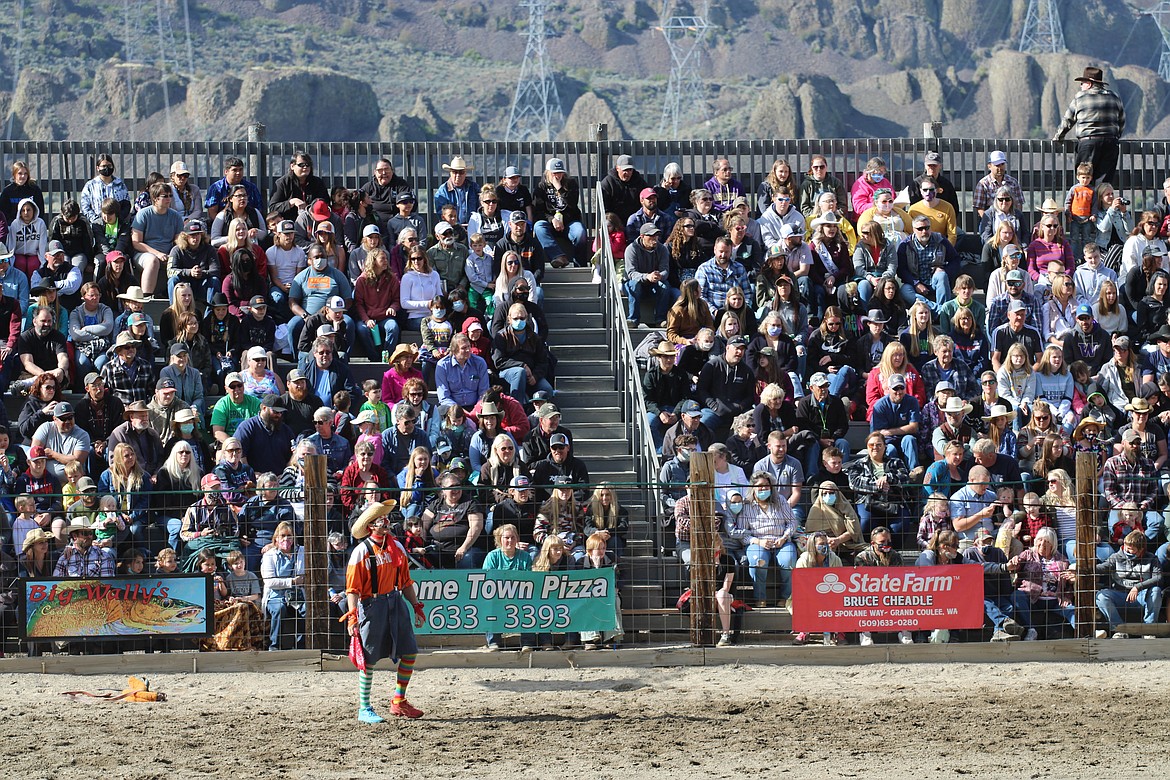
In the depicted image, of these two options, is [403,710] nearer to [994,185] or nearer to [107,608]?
[107,608]

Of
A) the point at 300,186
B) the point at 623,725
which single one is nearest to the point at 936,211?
the point at 300,186

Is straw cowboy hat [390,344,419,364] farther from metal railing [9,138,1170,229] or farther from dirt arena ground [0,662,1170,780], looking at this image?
metal railing [9,138,1170,229]

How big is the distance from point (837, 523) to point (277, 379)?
583cm

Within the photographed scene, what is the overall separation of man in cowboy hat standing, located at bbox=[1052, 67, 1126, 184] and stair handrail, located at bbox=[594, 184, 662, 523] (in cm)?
662

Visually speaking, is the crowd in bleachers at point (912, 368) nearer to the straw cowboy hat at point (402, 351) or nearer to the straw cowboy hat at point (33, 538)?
the straw cowboy hat at point (402, 351)

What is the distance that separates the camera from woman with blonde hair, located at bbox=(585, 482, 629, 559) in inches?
557

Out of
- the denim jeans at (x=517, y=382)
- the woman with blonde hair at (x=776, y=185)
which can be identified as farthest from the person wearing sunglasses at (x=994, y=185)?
the denim jeans at (x=517, y=382)

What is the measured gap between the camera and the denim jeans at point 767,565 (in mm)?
14047

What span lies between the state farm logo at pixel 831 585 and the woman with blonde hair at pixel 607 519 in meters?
1.70

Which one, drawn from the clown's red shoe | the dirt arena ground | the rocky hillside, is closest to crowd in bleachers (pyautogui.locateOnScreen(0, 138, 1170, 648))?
the dirt arena ground

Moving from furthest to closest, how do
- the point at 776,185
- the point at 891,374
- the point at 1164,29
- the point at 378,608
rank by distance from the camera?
the point at 1164,29 → the point at 776,185 → the point at 891,374 → the point at 378,608

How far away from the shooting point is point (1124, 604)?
47.0 ft

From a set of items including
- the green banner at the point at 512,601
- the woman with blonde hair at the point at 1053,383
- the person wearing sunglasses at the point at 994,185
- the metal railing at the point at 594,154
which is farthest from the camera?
the metal railing at the point at 594,154

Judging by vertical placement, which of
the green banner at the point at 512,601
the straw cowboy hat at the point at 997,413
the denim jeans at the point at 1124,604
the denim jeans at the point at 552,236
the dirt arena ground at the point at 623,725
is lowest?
the dirt arena ground at the point at 623,725
